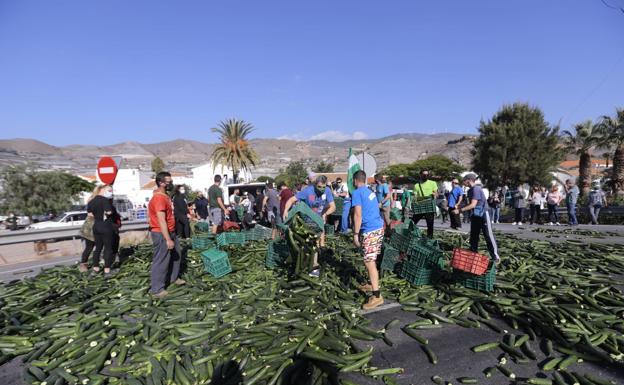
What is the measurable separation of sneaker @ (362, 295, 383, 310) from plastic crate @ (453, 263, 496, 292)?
5.01ft

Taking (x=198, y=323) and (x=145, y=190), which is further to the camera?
(x=145, y=190)

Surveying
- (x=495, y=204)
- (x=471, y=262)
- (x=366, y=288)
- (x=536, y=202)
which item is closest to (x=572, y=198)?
(x=536, y=202)

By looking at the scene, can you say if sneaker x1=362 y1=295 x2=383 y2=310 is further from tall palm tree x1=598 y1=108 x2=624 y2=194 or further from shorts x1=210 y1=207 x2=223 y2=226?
tall palm tree x1=598 y1=108 x2=624 y2=194

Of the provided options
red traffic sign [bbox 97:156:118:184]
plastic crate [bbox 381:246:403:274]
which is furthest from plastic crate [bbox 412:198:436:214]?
red traffic sign [bbox 97:156:118:184]

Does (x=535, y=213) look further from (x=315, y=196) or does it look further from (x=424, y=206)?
(x=315, y=196)

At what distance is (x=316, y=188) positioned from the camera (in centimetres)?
1032

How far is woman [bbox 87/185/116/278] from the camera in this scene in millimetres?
7992

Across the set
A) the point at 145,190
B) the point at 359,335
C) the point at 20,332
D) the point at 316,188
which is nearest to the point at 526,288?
the point at 359,335

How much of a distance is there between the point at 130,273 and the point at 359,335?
5710mm

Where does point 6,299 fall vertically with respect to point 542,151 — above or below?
below

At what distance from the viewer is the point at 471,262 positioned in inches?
226

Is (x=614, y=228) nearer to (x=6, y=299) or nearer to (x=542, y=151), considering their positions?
(x=6, y=299)

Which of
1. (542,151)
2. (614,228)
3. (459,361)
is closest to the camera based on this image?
(459,361)

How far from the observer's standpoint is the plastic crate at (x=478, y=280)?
5810 mm
